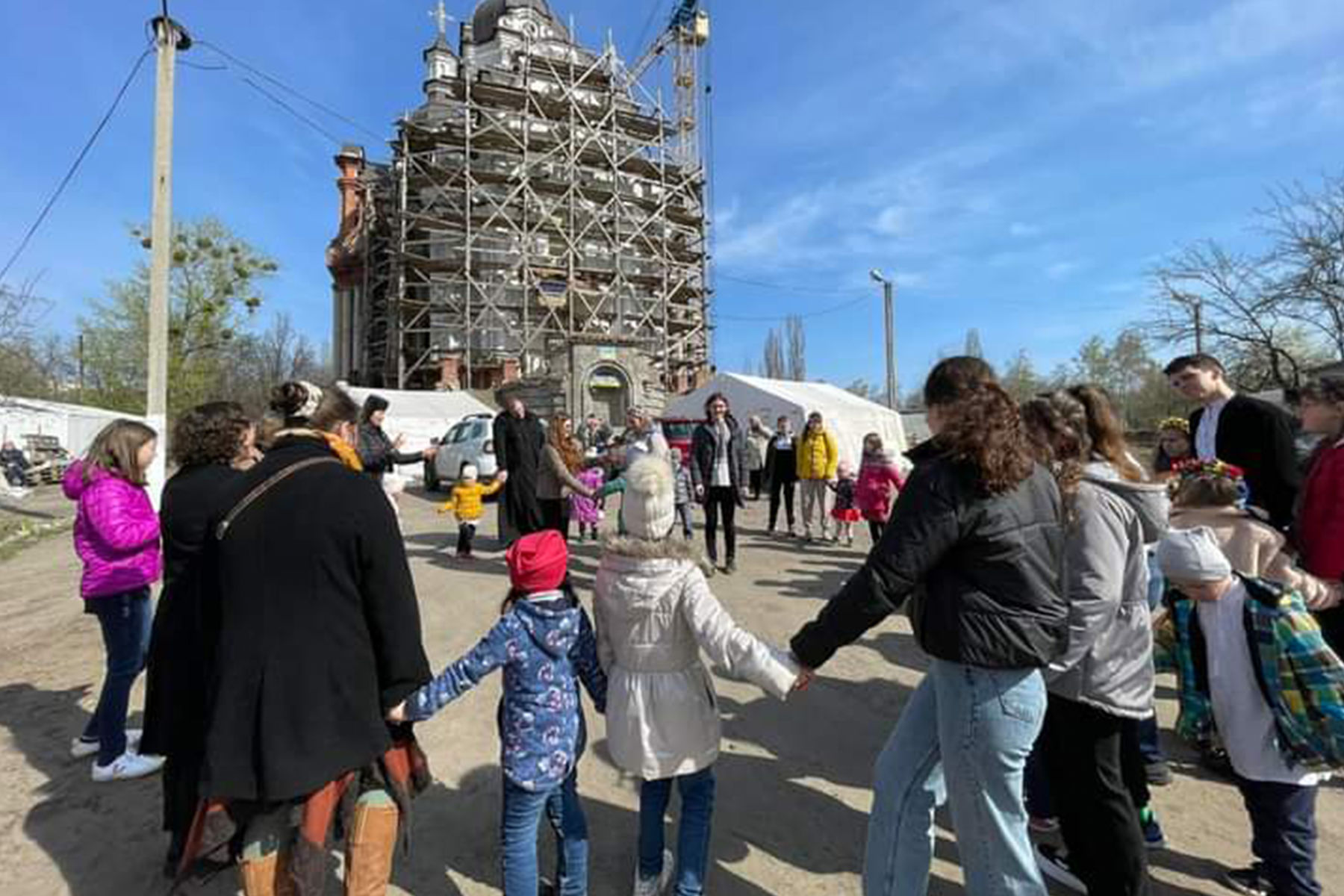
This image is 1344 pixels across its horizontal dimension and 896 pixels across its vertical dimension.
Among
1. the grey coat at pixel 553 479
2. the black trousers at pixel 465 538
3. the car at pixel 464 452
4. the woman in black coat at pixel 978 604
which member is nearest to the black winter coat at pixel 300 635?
the woman in black coat at pixel 978 604

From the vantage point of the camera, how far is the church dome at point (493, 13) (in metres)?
40.6

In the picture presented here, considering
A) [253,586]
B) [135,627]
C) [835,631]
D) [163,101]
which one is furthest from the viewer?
[163,101]

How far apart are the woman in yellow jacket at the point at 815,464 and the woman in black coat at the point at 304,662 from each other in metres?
7.72

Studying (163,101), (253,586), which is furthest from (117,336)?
(253,586)

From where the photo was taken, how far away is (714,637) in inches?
84.7

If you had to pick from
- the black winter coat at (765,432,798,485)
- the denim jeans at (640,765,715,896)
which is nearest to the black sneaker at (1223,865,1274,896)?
the denim jeans at (640,765,715,896)

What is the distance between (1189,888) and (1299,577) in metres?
1.37

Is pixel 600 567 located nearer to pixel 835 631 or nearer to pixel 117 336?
pixel 835 631

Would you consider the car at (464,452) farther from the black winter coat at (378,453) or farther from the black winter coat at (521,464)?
the black winter coat at (378,453)

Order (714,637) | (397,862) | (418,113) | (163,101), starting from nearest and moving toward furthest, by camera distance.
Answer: (714,637) < (397,862) < (163,101) < (418,113)

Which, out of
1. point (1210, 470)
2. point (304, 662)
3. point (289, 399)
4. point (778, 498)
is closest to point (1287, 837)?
point (1210, 470)

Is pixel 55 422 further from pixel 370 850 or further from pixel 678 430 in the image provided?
pixel 370 850

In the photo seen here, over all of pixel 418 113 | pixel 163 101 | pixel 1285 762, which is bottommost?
pixel 1285 762

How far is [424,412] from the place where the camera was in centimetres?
2428
